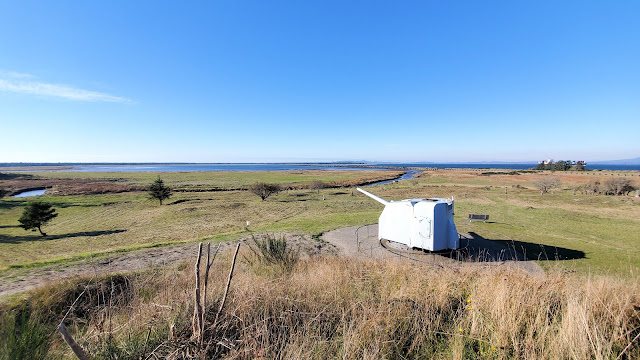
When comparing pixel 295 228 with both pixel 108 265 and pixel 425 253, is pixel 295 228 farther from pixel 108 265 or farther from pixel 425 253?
pixel 108 265

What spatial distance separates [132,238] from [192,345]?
19.2m

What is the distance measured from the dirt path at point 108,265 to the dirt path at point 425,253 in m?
1.30

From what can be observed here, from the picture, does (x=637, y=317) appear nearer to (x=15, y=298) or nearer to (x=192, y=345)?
(x=192, y=345)

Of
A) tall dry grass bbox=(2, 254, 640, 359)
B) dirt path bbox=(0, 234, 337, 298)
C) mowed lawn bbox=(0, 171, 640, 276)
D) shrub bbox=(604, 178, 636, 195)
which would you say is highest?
tall dry grass bbox=(2, 254, 640, 359)

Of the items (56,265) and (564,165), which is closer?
(56,265)

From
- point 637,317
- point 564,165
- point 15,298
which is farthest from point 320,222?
point 564,165

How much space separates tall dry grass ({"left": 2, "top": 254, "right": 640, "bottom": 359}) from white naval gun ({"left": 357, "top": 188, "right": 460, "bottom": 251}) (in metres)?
5.44

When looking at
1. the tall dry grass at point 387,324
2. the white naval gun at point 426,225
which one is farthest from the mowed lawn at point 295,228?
the tall dry grass at point 387,324

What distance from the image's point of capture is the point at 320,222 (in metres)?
18.5

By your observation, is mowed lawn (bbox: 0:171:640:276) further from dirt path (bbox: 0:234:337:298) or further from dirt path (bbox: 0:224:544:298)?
dirt path (bbox: 0:234:337:298)

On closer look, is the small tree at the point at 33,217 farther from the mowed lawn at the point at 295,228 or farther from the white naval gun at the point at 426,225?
the white naval gun at the point at 426,225

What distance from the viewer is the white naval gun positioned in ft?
32.8

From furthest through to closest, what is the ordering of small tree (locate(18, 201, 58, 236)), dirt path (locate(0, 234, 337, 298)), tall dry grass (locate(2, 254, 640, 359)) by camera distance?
small tree (locate(18, 201, 58, 236)) < dirt path (locate(0, 234, 337, 298)) < tall dry grass (locate(2, 254, 640, 359))

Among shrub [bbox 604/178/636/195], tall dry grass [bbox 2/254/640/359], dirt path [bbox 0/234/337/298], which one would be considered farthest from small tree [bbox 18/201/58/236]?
shrub [bbox 604/178/636/195]
